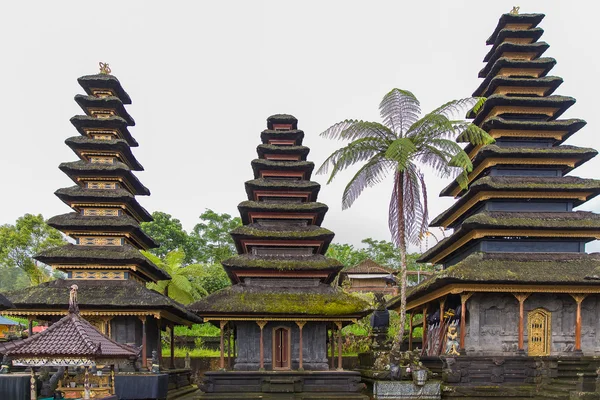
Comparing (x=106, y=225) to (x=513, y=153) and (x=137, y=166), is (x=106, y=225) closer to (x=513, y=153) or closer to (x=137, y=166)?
(x=137, y=166)

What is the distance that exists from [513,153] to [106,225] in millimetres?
20107

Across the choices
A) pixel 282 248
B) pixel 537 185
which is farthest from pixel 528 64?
pixel 282 248

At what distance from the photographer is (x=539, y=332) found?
2448 cm

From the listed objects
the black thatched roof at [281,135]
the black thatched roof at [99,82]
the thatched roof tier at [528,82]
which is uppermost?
the black thatched roof at [99,82]

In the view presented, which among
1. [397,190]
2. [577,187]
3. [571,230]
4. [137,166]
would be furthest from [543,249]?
[137,166]

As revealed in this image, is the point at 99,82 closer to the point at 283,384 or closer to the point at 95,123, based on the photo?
the point at 95,123

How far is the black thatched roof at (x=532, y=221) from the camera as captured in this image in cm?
2489

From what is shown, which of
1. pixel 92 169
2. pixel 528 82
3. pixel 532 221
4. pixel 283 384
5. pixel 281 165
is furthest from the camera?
pixel 281 165

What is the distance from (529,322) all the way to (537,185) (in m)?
6.34

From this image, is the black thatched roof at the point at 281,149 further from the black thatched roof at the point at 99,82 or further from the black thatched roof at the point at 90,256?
the black thatched roof at the point at 99,82

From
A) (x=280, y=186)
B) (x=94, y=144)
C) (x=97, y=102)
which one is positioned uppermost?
(x=97, y=102)

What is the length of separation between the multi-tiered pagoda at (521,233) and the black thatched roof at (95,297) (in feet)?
40.9

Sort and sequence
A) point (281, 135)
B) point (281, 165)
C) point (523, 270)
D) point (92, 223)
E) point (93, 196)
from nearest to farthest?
point (523, 270)
point (92, 223)
point (93, 196)
point (281, 165)
point (281, 135)

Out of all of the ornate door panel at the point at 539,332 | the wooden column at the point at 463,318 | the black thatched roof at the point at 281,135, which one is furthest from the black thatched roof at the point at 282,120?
the ornate door panel at the point at 539,332
